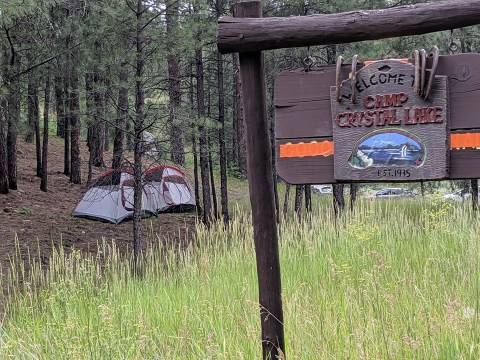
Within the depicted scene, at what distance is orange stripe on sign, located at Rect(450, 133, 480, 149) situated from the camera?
2507mm

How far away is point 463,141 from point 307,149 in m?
0.69

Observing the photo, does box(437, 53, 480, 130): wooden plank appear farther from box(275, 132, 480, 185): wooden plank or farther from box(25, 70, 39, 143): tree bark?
box(25, 70, 39, 143): tree bark

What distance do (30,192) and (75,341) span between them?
12.2 metres

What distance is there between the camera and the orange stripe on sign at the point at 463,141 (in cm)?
251

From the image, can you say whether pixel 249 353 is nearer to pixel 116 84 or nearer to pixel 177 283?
pixel 177 283

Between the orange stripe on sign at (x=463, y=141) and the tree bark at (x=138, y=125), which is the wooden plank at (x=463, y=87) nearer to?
the orange stripe on sign at (x=463, y=141)

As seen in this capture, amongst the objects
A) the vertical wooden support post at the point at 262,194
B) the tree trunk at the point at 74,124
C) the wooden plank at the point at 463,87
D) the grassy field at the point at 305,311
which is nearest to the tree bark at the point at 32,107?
the tree trunk at the point at 74,124

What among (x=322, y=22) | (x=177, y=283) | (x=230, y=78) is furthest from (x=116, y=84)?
(x=230, y=78)

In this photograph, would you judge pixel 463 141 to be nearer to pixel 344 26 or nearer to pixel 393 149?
pixel 393 149

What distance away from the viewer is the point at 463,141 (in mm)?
2514

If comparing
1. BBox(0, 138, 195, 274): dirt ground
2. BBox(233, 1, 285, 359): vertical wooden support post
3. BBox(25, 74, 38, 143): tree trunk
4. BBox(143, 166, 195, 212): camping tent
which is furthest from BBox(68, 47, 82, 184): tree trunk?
BBox(233, 1, 285, 359): vertical wooden support post

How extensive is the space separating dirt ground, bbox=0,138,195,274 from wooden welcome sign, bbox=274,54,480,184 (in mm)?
5737

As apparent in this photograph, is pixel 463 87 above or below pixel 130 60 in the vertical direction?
below

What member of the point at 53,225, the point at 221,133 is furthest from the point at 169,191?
the point at 53,225
